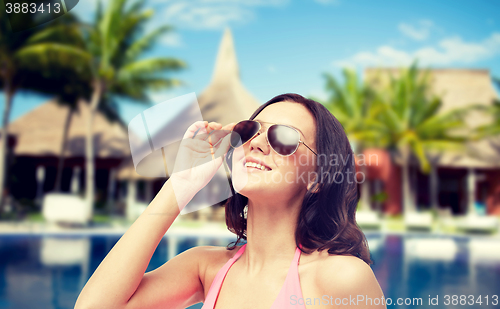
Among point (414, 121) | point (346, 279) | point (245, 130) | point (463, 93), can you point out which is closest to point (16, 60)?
point (414, 121)

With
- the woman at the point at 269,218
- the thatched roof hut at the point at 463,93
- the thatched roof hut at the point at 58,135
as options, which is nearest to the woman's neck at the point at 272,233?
the woman at the point at 269,218

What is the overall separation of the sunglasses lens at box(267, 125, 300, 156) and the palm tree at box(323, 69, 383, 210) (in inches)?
697

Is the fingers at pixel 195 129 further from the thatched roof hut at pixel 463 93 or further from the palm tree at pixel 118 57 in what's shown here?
the thatched roof hut at pixel 463 93

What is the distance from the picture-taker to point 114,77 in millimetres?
15609

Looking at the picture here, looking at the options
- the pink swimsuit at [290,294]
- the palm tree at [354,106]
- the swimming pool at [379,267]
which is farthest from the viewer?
the palm tree at [354,106]

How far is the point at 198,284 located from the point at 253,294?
28cm

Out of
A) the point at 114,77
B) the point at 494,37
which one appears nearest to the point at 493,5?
the point at 494,37

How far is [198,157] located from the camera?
3.94ft

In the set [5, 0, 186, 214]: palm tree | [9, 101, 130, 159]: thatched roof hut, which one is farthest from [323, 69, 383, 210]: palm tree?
[9, 101, 130, 159]: thatched roof hut

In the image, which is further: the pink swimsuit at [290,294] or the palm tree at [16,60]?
the palm tree at [16,60]

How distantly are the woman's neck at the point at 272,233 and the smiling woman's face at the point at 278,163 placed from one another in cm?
5

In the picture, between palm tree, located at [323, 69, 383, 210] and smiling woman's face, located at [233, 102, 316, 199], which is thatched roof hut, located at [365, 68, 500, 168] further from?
smiling woman's face, located at [233, 102, 316, 199]

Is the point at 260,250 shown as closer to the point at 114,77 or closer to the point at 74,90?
the point at 114,77

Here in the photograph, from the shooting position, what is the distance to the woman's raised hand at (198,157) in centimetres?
114
